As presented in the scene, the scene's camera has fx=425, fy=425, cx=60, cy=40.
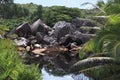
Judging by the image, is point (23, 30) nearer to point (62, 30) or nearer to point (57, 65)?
point (62, 30)

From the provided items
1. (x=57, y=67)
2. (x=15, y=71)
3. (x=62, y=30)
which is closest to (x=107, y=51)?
(x=15, y=71)

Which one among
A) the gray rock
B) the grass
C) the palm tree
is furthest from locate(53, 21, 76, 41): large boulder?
the grass

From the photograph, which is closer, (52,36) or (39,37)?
(39,37)

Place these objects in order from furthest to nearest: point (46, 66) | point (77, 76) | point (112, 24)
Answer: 1. point (46, 66)
2. point (77, 76)
3. point (112, 24)

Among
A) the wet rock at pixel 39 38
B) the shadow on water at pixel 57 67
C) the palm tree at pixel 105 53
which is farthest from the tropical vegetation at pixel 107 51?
the wet rock at pixel 39 38

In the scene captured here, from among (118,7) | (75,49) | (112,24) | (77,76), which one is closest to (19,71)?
(112,24)

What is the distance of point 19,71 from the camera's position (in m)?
13.8

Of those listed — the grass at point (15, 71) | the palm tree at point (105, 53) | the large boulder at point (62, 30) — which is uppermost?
A: the grass at point (15, 71)

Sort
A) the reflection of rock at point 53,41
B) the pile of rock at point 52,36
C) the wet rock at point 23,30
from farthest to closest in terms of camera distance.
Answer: the wet rock at point 23,30 < the pile of rock at point 52,36 < the reflection of rock at point 53,41

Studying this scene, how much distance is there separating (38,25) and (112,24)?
47869 millimetres

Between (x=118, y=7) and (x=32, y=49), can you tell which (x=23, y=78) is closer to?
(x=118, y=7)

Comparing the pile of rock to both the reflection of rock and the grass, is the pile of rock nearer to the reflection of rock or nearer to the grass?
the reflection of rock

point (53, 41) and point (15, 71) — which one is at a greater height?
point (15, 71)

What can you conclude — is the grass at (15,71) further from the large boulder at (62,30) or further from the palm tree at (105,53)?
the large boulder at (62,30)
